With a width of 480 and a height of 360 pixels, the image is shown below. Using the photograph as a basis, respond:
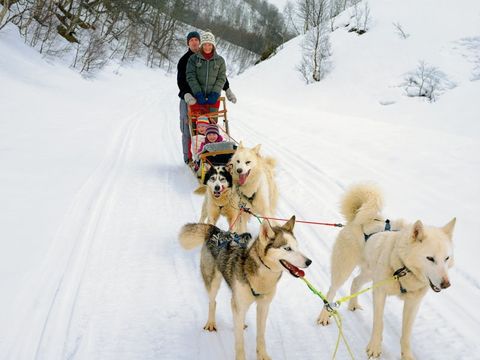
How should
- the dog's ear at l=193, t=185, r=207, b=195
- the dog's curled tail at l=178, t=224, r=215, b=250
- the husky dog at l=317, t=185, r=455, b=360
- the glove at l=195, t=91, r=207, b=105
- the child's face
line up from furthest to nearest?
the glove at l=195, t=91, r=207, b=105 → the child's face → the dog's ear at l=193, t=185, r=207, b=195 → the dog's curled tail at l=178, t=224, r=215, b=250 → the husky dog at l=317, t=185, r=455, b=360

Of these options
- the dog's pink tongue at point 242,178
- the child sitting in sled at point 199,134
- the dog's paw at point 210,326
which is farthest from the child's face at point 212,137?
the dog's paw at point 210,326

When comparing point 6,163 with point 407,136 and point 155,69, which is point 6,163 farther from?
point 155,69

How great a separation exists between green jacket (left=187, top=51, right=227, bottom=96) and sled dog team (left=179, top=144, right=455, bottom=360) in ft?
11.4

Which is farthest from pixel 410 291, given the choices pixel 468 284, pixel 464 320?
pixel 468 284

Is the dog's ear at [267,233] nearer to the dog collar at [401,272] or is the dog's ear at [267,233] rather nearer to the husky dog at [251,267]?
the husky dog at [251,267]

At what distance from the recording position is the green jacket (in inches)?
228

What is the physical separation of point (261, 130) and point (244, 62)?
128 ft

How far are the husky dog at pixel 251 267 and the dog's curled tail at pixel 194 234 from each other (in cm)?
14

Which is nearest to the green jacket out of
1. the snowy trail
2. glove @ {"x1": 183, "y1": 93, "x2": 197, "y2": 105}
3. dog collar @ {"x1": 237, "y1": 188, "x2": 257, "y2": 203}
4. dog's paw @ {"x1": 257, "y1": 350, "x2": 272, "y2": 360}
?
glove @ {"x1": 183, "y1": 93, "x2": 197, "y2": 105}

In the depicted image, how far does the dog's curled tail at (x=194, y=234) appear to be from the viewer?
291 centimetres

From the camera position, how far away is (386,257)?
2.36m

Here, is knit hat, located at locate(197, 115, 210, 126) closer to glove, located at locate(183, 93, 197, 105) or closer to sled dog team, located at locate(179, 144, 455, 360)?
glove, located at locate(183, 93, 197, 105)

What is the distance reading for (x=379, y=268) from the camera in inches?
95.1

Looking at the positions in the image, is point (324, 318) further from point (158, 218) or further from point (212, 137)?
point (212, 137)
